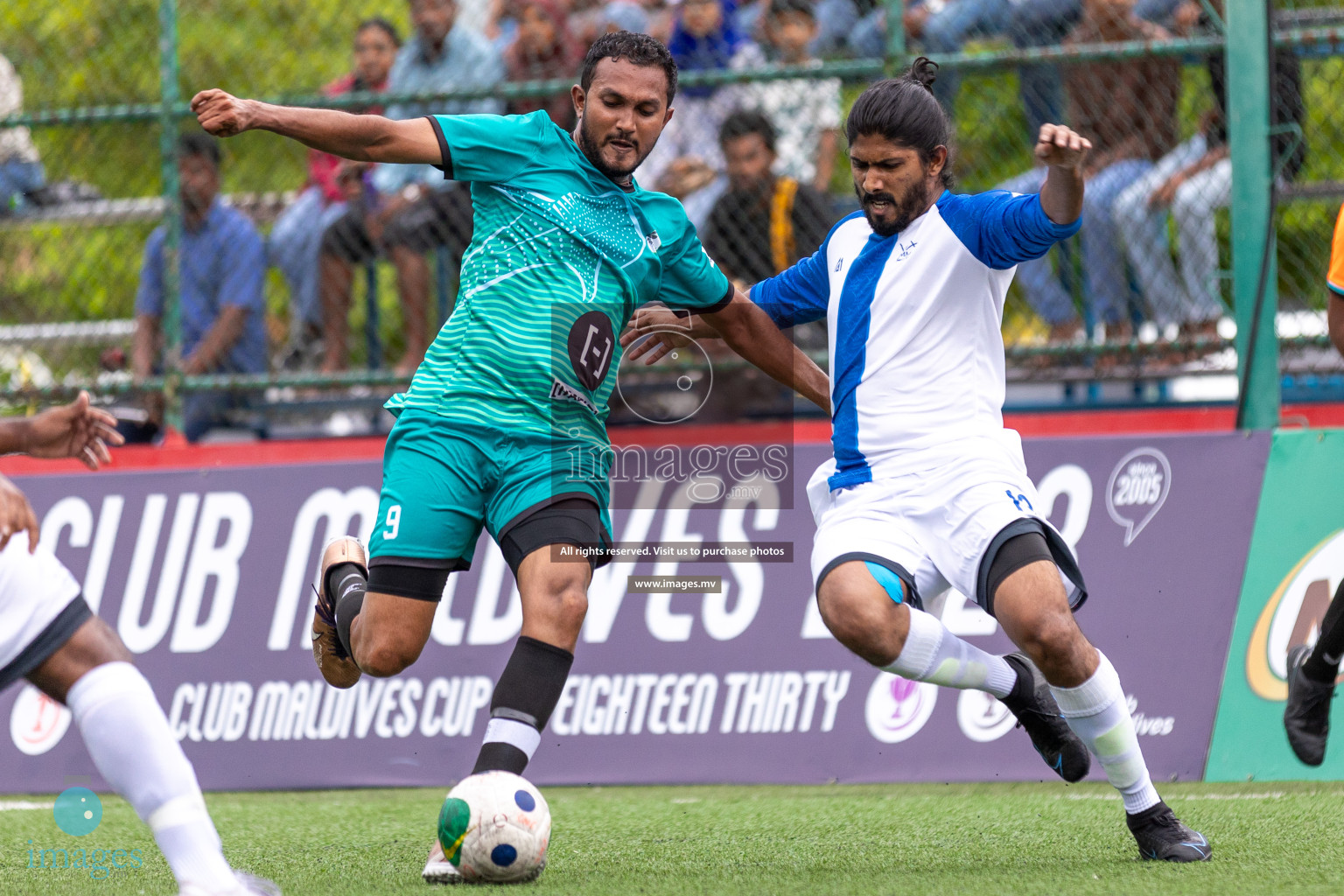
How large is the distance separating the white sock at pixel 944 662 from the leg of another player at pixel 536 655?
0.97 meters

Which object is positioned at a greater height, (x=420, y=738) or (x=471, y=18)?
(x=471, y=18)

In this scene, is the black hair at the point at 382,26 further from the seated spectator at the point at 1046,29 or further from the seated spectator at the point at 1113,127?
the seated spectator at the point at 1113,127

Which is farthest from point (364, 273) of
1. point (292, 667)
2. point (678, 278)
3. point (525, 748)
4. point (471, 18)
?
point (525, 748)

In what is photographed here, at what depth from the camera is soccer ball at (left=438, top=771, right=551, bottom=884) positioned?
154 inches

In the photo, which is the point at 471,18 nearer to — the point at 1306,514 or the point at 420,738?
the point at 420,738

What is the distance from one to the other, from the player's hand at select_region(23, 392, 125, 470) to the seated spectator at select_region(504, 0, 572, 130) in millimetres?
4226

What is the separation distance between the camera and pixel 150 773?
334 centimetres

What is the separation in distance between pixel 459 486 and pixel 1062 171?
6.31ft

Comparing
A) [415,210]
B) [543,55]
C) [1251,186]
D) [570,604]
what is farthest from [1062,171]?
[415,210]

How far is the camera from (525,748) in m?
Answer: 4.10

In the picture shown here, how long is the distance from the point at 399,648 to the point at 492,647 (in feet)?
7.45

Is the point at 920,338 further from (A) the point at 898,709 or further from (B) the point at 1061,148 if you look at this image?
(A) the point at 898,709

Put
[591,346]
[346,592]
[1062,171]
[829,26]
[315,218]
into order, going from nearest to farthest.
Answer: [1062,171]
[591,346]
[346,592]
[829,26]
[315,218]

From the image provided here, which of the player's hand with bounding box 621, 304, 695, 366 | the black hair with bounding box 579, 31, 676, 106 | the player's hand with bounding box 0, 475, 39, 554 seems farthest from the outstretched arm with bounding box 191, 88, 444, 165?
the player's hand with bounding box 0, 475, 39, 554
